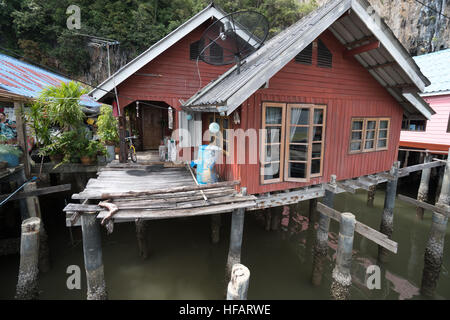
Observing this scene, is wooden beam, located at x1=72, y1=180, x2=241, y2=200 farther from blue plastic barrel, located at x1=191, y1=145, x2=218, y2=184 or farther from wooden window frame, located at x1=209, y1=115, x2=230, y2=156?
wooden window frame, located at x1=209, y1=115, x2=230, y2=156

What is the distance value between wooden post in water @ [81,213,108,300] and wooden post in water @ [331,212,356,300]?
5.39 meters

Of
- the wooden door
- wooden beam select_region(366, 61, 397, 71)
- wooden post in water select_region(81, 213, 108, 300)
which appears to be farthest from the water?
wooden beam select_region(366, 61, 397, 71)

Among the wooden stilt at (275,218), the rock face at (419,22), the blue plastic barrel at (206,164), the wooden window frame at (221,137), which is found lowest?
the wooden stilt at (275,218)

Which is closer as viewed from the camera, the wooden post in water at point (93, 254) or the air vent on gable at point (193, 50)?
the wooden post in water at point (93, 254)

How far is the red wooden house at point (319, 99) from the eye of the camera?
5.60 meters

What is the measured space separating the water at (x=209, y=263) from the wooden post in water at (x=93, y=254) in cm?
182

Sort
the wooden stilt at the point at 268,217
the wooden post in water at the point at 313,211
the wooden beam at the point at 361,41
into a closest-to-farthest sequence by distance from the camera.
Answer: the wooden beam at the point at 361,41
the wooden stilt at the point at 268,217
the wooden post in water at the point at 313,211

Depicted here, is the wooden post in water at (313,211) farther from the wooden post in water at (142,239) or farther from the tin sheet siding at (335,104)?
the wooden post in water at (142,239)

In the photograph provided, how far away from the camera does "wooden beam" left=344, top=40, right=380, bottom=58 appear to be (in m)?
6.10

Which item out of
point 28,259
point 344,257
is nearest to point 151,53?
point 28,259

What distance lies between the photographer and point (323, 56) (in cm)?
668

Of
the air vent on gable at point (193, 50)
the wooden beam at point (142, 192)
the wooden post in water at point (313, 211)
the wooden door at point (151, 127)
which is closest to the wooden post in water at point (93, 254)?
the wooden beam at point (142, 192)

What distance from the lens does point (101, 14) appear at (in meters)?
22.2
